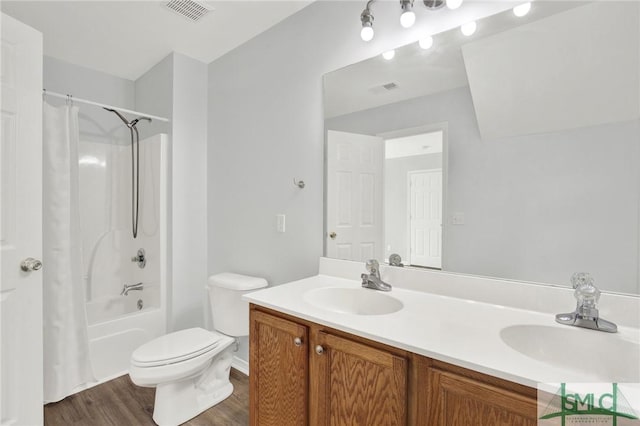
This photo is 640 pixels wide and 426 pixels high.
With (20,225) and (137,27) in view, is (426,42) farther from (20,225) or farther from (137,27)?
(20,225)

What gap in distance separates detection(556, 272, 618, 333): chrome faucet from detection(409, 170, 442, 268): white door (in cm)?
47

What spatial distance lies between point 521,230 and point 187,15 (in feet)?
7.23


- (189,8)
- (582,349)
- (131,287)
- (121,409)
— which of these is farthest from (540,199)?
(131,287)

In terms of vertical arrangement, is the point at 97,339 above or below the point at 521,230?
below

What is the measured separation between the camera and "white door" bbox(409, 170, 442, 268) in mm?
1338

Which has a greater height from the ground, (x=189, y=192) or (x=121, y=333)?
(x=189, y=192)

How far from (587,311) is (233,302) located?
1.78 m

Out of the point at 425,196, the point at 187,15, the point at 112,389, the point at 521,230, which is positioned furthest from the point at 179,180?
the point at 521,230

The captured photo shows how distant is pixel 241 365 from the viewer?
2.26m

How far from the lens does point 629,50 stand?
95 cm

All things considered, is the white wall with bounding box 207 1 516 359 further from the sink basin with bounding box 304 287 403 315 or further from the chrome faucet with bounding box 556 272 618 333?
the chrome faucet with bounding box 556 272 618 333

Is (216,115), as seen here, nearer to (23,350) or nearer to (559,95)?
(23,350)

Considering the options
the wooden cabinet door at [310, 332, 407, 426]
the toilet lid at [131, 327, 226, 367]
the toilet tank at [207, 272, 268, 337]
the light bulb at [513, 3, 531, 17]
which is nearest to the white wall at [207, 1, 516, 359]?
the toilet tank at [207, 272, 268, 337]

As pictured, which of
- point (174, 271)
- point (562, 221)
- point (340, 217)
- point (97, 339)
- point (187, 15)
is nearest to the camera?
point (562, 221)
